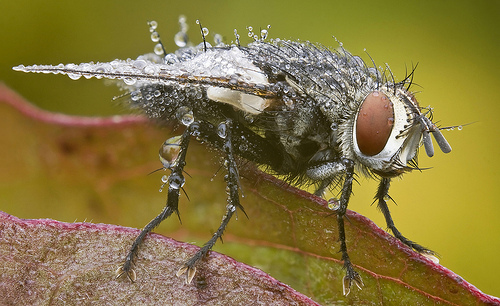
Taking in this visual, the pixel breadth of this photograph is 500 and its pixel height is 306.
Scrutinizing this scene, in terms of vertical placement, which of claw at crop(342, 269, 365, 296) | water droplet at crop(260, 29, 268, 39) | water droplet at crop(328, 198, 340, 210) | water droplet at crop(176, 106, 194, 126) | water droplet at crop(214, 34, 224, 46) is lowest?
claw at crop(342, 269, 365, 296)

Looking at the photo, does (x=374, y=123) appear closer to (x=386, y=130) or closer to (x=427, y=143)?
(x=386, y=130)

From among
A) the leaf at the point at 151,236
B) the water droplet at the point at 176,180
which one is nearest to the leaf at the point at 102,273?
the leaf at the point at 151,236

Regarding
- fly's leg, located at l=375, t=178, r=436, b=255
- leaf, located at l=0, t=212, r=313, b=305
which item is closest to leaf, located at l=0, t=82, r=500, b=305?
leaf, located at l=0, t=212, r=313, b=305

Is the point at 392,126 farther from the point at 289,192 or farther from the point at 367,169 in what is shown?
the point at 289,192

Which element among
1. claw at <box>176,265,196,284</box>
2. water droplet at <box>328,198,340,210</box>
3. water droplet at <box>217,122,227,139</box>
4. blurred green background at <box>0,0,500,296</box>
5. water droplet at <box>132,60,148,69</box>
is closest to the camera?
claw at <box>176,265,196,284</box>

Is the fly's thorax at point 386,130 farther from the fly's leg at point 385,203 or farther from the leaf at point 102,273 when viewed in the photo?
the leaf at point 102,273

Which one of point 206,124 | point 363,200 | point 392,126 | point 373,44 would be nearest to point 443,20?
point 373,44

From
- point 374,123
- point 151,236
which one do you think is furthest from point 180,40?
point 151,236

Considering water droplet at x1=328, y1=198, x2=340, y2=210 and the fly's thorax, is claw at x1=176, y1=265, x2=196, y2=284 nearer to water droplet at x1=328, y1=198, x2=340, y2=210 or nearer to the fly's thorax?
water droplet at x1=328, y1=198, x2=340, y2=210
